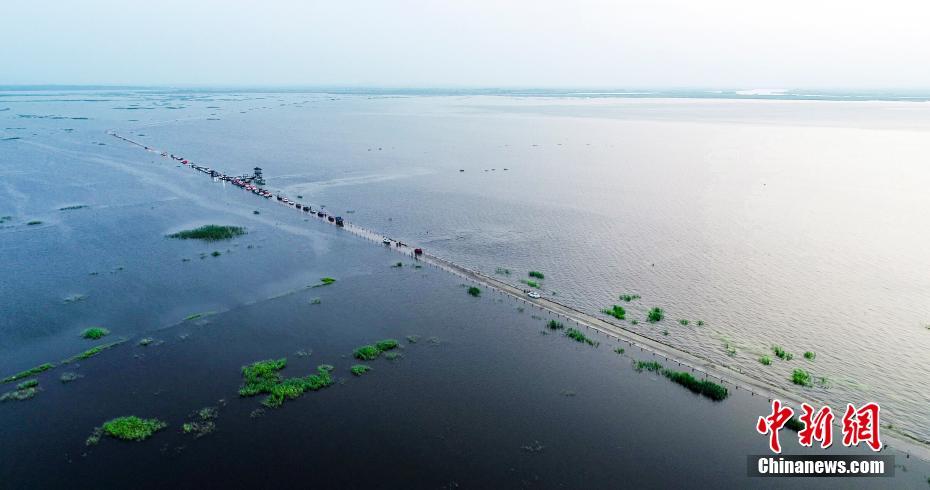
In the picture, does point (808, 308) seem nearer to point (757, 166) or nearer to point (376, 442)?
point (376, 442)

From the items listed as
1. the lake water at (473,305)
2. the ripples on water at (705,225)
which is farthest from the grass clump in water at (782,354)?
the ripples on water at (705,225)

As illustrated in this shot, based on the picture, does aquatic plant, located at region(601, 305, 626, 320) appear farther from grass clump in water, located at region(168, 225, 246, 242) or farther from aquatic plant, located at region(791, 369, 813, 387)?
grass clump in water, located at region(168, 225, 246, 242)

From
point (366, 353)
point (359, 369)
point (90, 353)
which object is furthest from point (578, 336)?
point (90, 353)

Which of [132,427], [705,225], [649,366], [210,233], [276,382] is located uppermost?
[210,233]

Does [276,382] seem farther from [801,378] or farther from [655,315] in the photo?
[801,378]

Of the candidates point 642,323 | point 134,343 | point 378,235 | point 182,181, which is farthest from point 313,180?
point 642,323

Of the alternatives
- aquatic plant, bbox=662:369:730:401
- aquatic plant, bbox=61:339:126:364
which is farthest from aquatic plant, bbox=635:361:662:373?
aquatic plant, bbox=61:339:126:364
